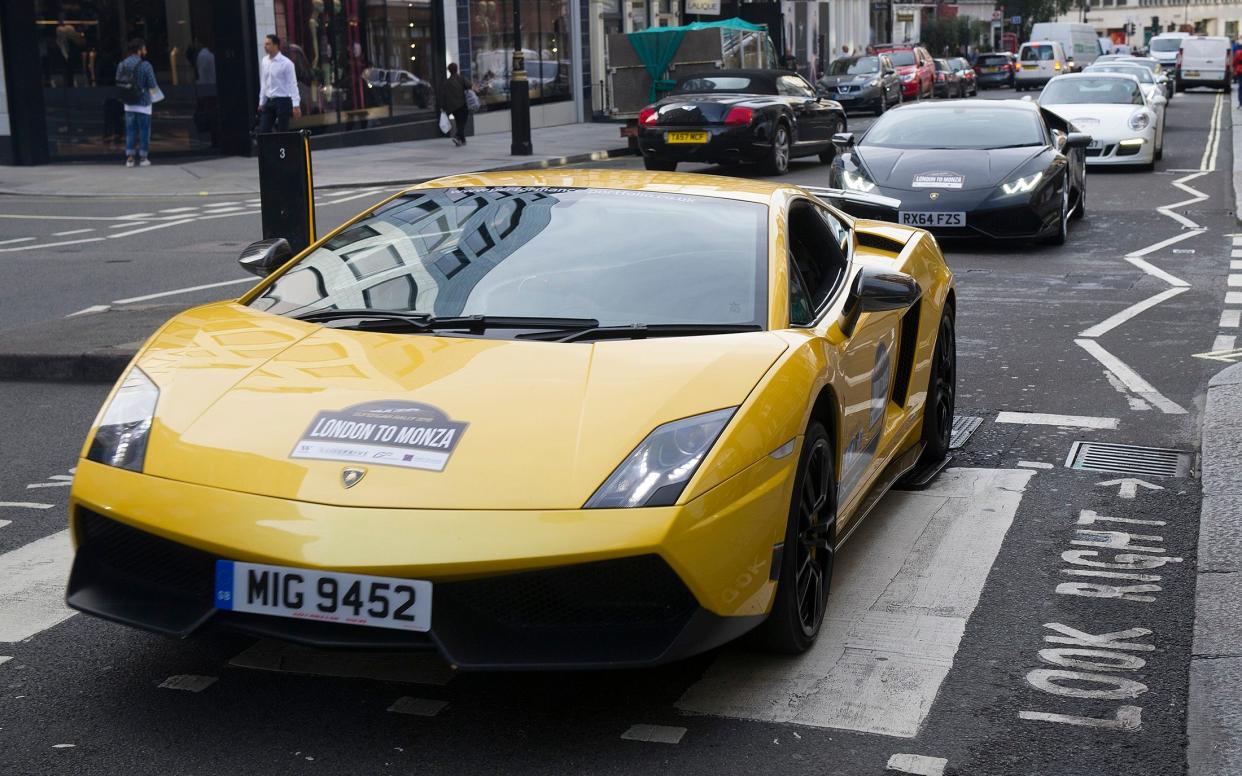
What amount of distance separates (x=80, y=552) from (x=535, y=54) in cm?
3377

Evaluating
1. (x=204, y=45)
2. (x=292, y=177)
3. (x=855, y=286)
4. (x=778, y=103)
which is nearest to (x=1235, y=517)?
(x=855, y=286)

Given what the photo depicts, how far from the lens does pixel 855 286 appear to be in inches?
190

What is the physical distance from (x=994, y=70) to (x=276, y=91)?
45.7 meters

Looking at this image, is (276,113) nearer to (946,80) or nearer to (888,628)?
(888,628)

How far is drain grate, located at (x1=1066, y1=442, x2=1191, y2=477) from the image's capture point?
6.38m

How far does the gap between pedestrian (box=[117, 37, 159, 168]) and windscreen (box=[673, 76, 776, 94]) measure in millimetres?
7997

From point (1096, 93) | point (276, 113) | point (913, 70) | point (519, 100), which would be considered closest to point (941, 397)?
point (1096, 93)

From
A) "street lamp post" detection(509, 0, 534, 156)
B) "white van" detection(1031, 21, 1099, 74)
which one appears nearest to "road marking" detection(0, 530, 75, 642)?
"street lamp post" detection(509, 0, 534, 156)

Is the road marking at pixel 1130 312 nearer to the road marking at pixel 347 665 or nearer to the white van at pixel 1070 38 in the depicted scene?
the road marking at pixel 347 665

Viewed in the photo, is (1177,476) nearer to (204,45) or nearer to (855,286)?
(855,286)

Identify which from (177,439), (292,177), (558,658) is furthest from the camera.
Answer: (292,177)

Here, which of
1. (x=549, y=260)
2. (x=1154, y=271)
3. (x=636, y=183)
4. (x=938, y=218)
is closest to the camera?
(x=549, y=260)

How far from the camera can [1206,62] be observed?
58125 millimetres

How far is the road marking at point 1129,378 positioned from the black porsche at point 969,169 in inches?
134
